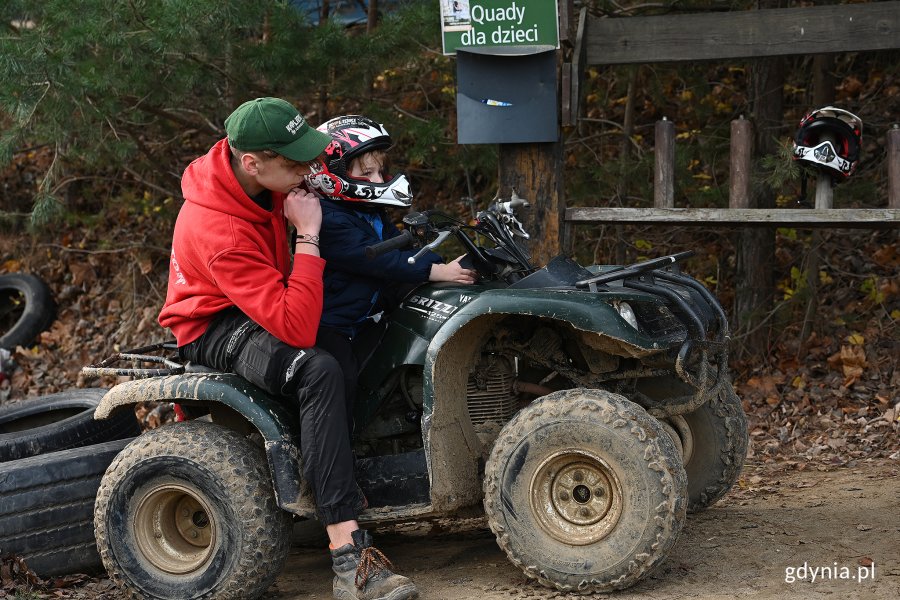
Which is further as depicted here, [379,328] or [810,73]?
[810,73]

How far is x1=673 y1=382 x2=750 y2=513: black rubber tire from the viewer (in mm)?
4957

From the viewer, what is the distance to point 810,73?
9773mm

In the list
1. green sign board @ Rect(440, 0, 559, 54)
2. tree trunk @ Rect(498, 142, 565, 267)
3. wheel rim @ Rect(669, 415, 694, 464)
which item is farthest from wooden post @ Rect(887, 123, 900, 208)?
wheel rim @ Rect(669, 415, 694, 464)

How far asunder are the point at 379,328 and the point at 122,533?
135 centimetres

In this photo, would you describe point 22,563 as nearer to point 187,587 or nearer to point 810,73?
point 187,587

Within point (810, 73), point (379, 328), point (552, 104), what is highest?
point (810, 73)

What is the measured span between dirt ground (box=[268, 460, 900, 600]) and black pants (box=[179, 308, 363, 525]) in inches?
21.1

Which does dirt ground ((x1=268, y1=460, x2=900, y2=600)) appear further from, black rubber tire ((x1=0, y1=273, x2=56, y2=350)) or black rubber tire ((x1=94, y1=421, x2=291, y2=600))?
black rubber tire ((x1=0, y1=273, x2=56, y2=350))

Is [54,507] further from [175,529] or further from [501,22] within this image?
[501,22]

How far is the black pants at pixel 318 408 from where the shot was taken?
13.8 ft

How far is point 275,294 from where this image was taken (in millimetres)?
4230

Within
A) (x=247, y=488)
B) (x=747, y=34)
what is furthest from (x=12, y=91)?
(x=747, y=34)

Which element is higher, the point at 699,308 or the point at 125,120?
the point at 125,120

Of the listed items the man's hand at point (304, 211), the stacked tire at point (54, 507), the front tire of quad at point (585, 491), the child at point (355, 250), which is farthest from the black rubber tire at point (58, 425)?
the front tire of quad at point (585, 491)
